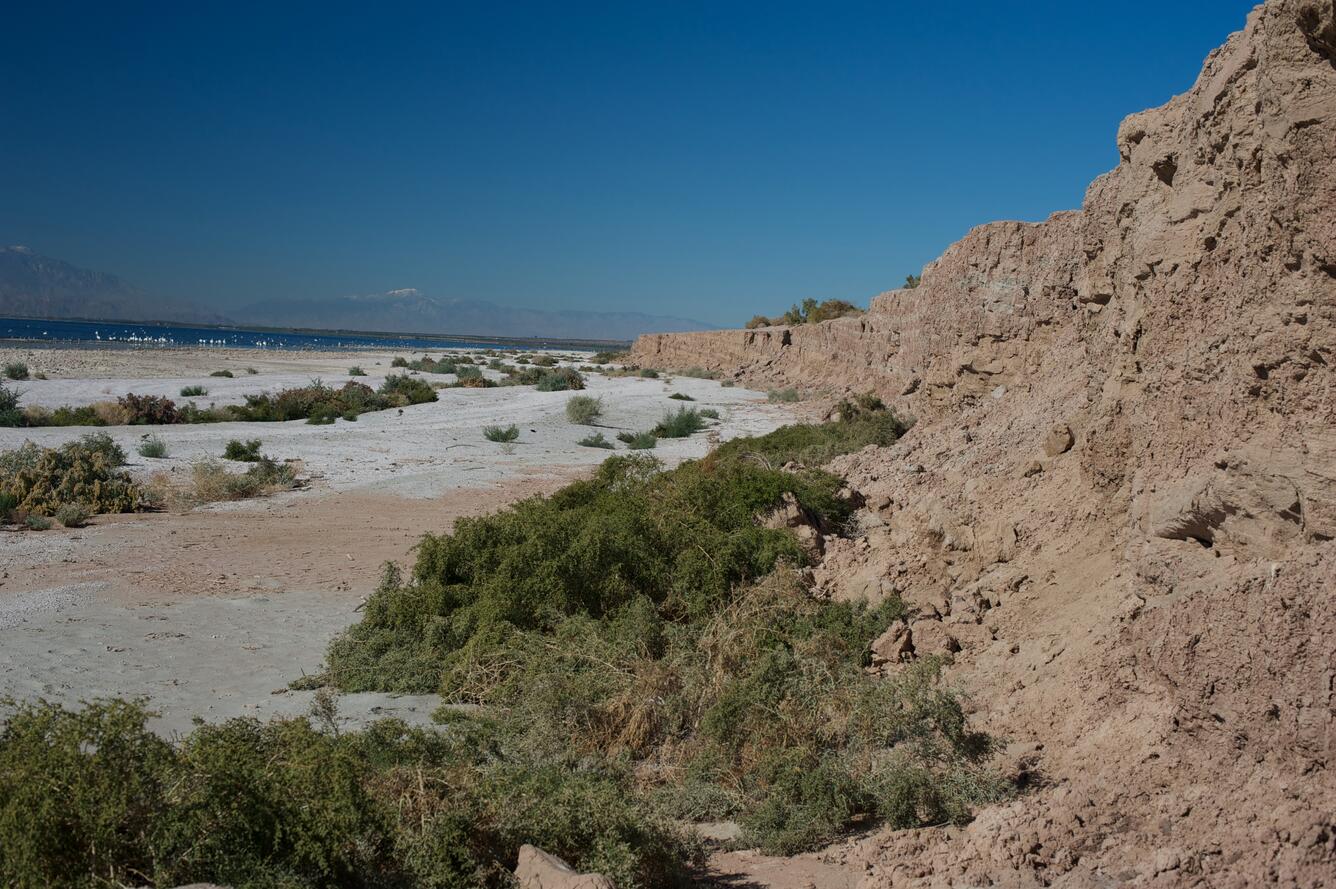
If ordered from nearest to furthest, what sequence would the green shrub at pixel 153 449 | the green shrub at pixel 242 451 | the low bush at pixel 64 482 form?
the low bush at pixel 64 482 → the green shrub at pixel 153 449 → the green shrub at pixel 242 451

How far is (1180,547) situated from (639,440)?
767 inches

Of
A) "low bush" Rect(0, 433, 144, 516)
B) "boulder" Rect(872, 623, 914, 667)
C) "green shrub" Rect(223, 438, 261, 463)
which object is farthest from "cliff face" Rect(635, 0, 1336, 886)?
"green shrub" Rect(223, 438, 261, 463)

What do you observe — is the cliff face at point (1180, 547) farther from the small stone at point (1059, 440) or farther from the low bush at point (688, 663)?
the low bush at point (688, 663)

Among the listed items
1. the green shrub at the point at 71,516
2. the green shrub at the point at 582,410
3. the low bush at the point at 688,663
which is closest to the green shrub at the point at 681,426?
the green shrub at the point at 582,410

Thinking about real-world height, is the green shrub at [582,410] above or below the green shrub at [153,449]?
above

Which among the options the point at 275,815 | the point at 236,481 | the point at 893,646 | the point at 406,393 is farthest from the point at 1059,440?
the point at 406,393

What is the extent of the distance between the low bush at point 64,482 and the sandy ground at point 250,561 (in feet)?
2.51

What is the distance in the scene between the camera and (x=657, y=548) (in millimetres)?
9078

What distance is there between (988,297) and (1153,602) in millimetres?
9690

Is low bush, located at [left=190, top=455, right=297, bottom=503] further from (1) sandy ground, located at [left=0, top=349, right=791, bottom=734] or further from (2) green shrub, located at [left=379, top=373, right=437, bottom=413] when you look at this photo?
(2) green shrub, located at [left=379, top=373, right=437, bottom=413]

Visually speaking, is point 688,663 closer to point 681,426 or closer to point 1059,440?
point 1059,440

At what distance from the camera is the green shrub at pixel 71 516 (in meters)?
13.4

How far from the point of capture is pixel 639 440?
943 inches

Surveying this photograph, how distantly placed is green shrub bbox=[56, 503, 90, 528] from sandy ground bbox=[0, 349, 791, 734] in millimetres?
242
